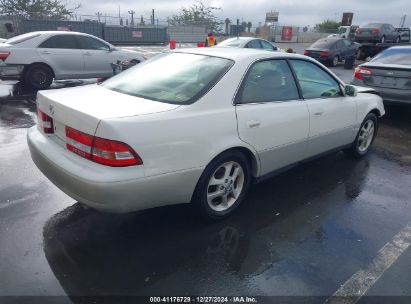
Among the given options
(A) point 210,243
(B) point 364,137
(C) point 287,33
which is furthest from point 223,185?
(C) point 287,33

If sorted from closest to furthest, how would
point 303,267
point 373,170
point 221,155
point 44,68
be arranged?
point 303,267 → point 221,155 → point 373,170 → point 44,68

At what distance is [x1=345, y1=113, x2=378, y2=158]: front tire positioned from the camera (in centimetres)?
501

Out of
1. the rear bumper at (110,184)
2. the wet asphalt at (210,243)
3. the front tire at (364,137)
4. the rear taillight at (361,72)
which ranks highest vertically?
the rear taillight at (361,72)

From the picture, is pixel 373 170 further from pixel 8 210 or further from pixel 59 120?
pixel 8 210

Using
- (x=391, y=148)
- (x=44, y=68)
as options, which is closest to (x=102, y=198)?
(x=391, y=148)

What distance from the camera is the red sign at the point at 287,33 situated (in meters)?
42.7

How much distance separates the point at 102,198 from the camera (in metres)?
2.55

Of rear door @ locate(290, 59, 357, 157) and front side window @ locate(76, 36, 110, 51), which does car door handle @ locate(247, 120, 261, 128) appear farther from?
front side window @ locate(76, 36, 110, 51)

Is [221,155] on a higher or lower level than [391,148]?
higher

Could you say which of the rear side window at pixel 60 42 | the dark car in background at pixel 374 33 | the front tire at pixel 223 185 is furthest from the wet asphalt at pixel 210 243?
the dark car in background at pixel 374 33

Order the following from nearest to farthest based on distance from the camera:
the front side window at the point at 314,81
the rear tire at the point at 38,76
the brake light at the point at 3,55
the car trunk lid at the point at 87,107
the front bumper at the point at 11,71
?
the car trunk lid at the point at 87,107 → the front side window at the point at 314,81 → the brake light at the point at 3,55 → the front bumper at the point at 11,71 → the rear tire at the point at 38,76

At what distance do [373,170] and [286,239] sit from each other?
2360mm

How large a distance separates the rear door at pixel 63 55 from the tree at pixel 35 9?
22480mm

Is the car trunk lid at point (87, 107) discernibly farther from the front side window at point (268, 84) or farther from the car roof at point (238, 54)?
the car roof at point (238, 54)
